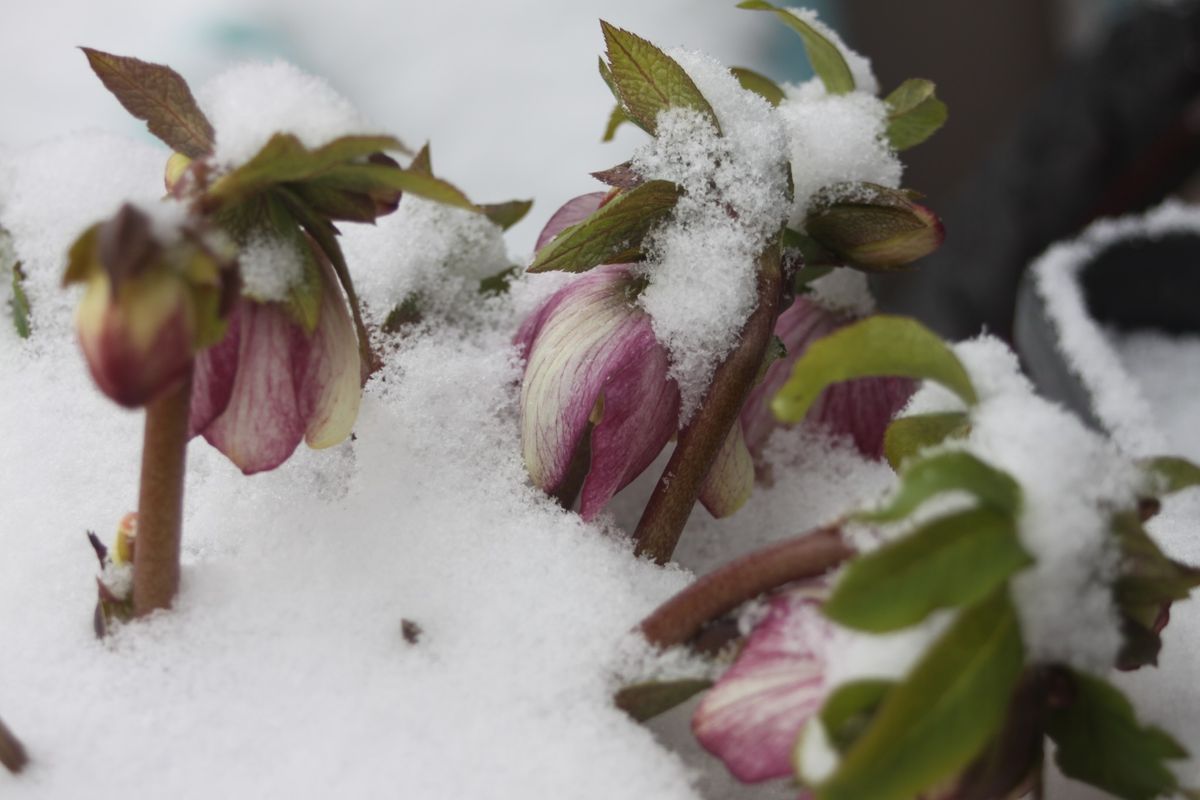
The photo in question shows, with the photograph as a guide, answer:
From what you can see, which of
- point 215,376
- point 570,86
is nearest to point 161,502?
point 215,376

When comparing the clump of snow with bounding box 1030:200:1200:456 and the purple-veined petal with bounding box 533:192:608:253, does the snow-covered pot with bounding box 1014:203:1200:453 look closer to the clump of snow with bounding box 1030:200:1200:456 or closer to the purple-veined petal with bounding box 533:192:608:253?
the clump of snow with bounding box 1030:200:1200:456

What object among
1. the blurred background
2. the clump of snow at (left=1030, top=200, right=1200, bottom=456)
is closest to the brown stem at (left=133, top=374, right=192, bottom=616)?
the clump of snow at (left=1030, top=200, right=1200, bottom=456)

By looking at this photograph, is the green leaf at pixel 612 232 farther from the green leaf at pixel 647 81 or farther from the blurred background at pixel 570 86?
the blurred background at pixel 570 86

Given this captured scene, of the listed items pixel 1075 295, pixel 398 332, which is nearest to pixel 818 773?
pixel 398 332

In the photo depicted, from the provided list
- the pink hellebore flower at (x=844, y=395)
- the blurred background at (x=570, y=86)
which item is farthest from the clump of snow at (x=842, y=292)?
the blurred background at (x=570, y=86)

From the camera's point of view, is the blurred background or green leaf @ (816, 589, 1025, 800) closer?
green leaf @ (816, 589, 1025, 800)

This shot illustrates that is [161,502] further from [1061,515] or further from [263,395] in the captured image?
[1061,515]

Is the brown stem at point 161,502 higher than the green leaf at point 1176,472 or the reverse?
the reverse
